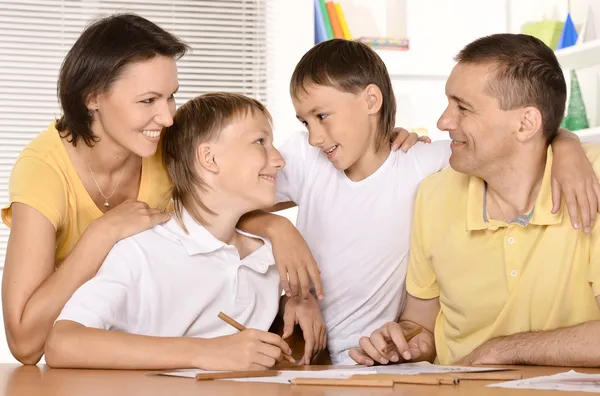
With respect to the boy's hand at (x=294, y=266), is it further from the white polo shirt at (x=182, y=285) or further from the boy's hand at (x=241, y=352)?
the boy's hand at (x=241, y=352)

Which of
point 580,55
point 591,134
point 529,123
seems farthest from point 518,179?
point 580,55

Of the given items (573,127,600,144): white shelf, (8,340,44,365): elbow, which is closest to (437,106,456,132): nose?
(8,340,44,365): elbow

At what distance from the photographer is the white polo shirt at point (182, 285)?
1731 mm

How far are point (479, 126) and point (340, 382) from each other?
90cm

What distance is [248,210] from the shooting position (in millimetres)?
1985

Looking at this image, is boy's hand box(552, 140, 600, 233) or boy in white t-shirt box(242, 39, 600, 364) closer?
boy's hand box(552, 140, 600, 233)

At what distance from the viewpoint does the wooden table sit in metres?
1.11

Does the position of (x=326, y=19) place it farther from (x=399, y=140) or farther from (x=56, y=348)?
(x=56, y=348)

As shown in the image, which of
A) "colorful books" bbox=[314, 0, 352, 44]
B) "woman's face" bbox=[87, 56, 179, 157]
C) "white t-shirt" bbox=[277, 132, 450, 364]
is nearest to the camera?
"woman's face" bbox=[87, 56, 179, 157]

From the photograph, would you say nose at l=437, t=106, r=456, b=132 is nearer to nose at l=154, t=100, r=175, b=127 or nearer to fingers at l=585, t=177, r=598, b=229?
fingers at l=585, t=177, r=598, b=229

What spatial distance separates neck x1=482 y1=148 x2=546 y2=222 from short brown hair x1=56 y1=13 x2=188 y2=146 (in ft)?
2.65

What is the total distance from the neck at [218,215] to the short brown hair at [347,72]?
442 mm

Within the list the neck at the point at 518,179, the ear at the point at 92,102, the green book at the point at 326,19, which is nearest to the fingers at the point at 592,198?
the neck at the point at 518,179

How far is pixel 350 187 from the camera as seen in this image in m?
2.20
